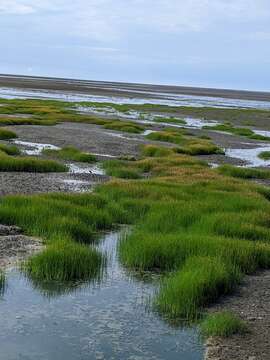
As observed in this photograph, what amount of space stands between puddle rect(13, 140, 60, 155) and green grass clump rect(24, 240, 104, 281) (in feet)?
67.2

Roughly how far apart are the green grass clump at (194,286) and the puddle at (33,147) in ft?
71.5

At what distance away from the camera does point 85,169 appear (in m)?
29.0

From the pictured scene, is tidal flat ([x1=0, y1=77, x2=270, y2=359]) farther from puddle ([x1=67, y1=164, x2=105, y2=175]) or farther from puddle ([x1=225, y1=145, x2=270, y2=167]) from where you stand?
puddle ([x1=225, y1=145, x2=270, y2=167])

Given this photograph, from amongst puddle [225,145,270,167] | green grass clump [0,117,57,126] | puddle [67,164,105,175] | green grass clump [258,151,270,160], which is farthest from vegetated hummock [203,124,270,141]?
puddle [67,164,105,175]

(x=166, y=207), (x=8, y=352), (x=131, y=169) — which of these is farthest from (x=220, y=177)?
(x=8, y=352)

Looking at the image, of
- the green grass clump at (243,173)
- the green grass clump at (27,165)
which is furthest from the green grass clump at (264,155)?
the green grass clump at (27,165)

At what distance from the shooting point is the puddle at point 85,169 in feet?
91.5

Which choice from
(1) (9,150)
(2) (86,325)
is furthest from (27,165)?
(2) (86,325)

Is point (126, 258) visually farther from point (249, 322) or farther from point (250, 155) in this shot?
point (250, 155)

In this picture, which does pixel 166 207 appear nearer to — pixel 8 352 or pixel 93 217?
pixel 93 217

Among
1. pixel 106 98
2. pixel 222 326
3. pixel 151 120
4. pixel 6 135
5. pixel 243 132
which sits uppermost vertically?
pixel 106 98

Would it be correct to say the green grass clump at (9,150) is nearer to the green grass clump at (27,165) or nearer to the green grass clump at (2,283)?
the green grass clump at (27,165)

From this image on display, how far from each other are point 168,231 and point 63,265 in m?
4.55

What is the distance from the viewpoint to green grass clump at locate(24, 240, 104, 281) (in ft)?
41.2
